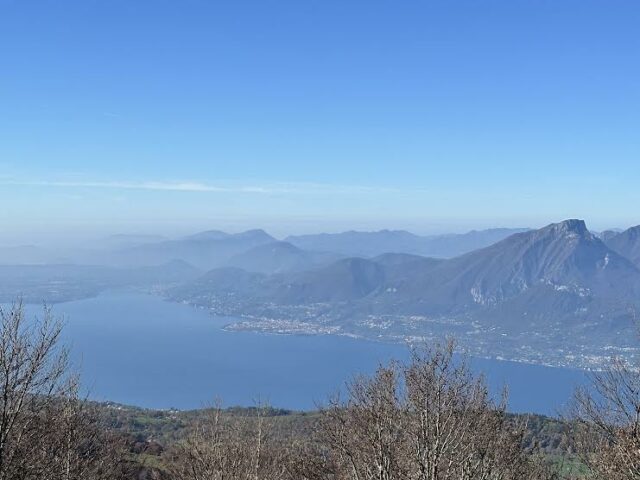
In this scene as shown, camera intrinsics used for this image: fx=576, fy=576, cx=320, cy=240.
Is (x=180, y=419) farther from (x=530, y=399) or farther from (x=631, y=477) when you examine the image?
(x=530, y=399)

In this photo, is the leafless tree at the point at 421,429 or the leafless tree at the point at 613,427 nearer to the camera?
the leafless tree at the point at 613,427

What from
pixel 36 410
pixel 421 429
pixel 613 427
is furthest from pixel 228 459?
pixel 613 427

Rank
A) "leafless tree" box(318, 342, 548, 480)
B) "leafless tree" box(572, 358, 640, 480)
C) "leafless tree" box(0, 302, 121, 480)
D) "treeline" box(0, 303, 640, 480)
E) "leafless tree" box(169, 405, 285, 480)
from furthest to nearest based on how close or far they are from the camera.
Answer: "leafless tree" box(169, 405, 285, 480) → "leafless tree" box(318, 342, 548, 480) → "leafless tree" box(572, 358, 640, 480) → "treeline" box(0, 303, 640, 480) → "leafless tree" box(0, 302, 121, 480)

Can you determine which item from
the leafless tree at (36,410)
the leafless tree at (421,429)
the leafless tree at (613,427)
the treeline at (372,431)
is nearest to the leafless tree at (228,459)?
the treeline at (372,431)

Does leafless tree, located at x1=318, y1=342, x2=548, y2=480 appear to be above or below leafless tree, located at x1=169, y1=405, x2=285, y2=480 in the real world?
above

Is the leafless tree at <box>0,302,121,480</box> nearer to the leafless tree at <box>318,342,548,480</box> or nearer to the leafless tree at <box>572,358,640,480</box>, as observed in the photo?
the leafless tree at <box>318,342,548,480</box>

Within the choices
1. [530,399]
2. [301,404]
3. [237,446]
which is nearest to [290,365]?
[301,404]

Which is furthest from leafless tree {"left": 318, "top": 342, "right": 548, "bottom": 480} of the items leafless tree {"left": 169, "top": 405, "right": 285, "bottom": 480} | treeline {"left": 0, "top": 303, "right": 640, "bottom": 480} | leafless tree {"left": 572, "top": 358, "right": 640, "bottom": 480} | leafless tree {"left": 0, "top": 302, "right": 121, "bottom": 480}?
leafless tree {"left": 0, "top": 302, "right": 121, "bottom": 480}

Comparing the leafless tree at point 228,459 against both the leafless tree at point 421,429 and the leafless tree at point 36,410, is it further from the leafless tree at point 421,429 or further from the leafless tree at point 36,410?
the leafless tree at point 36,410
